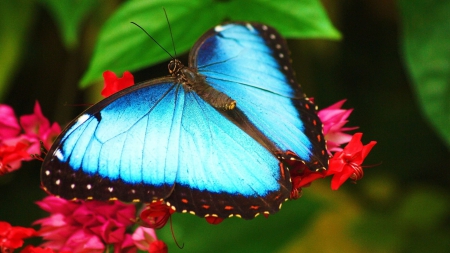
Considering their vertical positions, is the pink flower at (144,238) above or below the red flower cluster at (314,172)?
below

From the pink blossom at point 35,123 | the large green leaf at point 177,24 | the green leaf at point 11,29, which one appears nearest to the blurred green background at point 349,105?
the green leaf at point 11,29

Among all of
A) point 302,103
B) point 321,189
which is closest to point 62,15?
point 302,103

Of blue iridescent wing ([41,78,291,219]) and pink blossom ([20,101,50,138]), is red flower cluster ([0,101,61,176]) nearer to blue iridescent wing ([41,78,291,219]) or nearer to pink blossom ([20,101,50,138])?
pink blossom ([20,101,50,138])

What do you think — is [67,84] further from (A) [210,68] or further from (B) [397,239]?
(B) [397,239]

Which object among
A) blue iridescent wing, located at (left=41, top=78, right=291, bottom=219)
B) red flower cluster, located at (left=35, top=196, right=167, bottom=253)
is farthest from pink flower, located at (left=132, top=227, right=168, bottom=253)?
blue iridescent wing, located at (left=41, top=78, right=291, bottom=219)

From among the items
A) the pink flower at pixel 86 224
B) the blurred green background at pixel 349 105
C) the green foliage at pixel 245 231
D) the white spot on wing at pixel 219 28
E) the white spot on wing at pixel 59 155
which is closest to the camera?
the white spot on wing at pixel 59 155

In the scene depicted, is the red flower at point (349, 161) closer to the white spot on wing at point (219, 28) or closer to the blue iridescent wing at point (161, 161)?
the blue iridescent wing at point (161, 161)

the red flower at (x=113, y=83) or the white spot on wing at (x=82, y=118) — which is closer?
the white spot on wing at (x=82, y=118)

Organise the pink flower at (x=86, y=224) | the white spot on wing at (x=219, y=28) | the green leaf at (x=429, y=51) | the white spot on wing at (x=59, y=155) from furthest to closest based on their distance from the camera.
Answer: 1. the green leaf at (x=429, y=51)
2. the white spot on wing at (x=219, y=28)
3. the pink flower at (x=86, y=224)
4. the white spot on wing at (x=59, y=155)

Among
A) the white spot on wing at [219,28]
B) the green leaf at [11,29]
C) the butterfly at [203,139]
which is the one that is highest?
the green leaf at [11,29]
